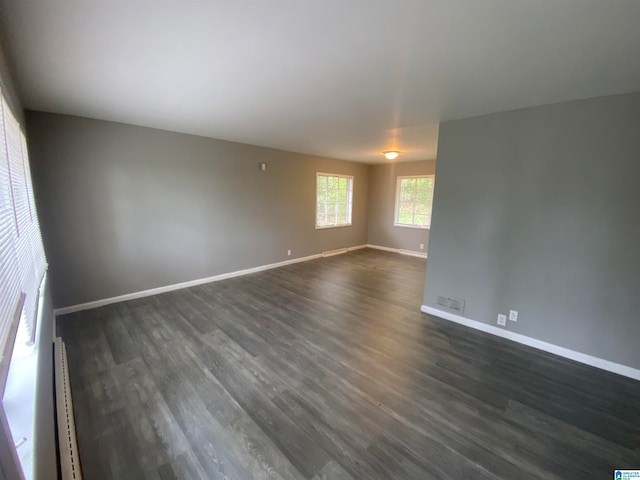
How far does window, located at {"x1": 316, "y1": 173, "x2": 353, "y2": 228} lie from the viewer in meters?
6.41

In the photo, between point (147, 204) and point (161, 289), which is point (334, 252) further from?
point (147, 204)

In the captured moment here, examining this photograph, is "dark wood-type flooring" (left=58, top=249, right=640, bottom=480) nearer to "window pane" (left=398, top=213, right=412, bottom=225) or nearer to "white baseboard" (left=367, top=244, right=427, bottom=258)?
"white baseboard" (left=367, top=244, right=427, bottom=258)

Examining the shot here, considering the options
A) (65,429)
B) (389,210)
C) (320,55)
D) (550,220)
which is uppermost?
(320,55)

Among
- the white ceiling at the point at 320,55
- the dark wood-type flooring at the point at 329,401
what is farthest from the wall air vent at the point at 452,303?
the white ceiling at the point at 320,55

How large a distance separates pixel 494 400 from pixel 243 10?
2.94 m

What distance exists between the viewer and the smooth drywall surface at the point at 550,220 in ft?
7.45

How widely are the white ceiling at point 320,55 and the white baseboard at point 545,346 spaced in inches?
90.1

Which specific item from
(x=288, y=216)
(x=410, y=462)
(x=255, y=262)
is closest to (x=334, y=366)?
(x=410, y=462)

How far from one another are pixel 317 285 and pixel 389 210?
3665mm

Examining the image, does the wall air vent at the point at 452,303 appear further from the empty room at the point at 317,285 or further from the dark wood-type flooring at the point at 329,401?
the dark wood-type flooring at the point at 329,401

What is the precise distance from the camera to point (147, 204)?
148 inches

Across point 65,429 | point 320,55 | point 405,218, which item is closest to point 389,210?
point 405,218

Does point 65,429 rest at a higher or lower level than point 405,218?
lower

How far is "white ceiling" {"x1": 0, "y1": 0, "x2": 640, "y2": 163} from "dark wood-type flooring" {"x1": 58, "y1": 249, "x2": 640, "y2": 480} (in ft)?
7.64
